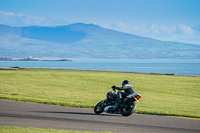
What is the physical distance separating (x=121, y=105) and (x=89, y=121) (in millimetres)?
2130

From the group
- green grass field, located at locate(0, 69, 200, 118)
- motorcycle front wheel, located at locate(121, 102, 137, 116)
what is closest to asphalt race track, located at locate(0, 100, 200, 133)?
motorcycle front wheel, located at locate(121, 102, 137, 116)

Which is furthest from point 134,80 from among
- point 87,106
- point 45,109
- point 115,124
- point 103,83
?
point 115,124

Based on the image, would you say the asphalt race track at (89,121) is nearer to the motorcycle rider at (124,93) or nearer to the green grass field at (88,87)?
the motorcycle rider at (124,93)

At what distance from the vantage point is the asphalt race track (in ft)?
42.0

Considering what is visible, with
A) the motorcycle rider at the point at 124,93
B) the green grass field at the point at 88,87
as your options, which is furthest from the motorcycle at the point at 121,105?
the green grass field at the point at 88,87

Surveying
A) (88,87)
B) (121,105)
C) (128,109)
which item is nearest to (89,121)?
(121,105)

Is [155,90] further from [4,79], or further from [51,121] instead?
[51,121]

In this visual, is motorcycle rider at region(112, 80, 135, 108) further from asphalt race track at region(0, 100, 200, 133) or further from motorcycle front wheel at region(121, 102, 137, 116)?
asphalt race track at region(0, 100, 200, 133)

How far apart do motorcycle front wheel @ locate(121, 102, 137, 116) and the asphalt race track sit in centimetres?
22

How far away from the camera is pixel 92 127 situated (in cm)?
1292

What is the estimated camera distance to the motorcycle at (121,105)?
15.4 metres

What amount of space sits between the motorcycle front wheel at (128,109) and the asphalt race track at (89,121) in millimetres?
223

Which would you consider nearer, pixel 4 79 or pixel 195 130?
pixel 195 130

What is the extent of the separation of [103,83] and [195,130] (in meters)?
22.9
